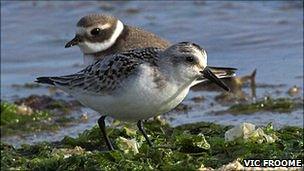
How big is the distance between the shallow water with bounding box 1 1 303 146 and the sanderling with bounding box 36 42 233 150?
8.85 feet

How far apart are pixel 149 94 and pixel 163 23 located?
779 centimetres

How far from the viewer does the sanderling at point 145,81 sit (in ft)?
20.0

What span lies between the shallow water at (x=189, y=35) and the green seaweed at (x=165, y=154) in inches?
92.5

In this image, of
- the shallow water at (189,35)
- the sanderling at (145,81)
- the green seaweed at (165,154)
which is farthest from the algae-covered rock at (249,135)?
the shallow water at (189,35)

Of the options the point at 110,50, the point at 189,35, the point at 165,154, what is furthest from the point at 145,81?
the point at 189,35

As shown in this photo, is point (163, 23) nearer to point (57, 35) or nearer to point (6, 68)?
point (57, 35)

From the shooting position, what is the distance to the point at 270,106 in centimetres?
922

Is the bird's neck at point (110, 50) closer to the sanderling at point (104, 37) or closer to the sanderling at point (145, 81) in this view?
the sanderling at point (104, 37)

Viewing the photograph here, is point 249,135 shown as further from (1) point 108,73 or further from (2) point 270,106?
(2) point 270,106

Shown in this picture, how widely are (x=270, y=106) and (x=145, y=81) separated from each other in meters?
3.36

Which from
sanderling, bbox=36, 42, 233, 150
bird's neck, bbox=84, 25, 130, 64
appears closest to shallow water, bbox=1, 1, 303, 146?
bird's neck, bbox=84, 25, 130, 64

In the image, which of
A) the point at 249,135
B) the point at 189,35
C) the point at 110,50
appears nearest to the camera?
the point at 249,135

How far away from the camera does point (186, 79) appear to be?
6.19m

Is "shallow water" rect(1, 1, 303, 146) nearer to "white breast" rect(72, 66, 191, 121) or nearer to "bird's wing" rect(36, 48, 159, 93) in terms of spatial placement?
"bird's wing" rect(36, 48, 159, 93)
